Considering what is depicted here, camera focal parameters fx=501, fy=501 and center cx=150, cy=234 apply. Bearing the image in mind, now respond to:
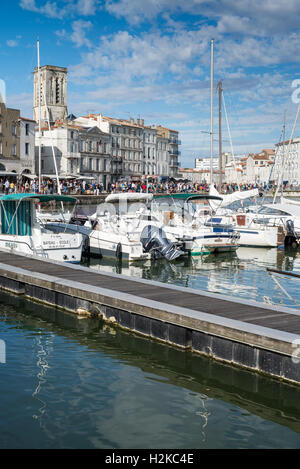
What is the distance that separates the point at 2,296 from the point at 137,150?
91073mm

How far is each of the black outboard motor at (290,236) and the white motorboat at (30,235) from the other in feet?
49.4

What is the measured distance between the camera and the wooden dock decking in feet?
29.8

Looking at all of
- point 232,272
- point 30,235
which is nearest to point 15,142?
point 30,235

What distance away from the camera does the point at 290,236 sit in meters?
30.7

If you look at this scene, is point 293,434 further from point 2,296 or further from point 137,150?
point 137,150

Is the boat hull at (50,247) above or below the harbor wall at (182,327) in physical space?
above

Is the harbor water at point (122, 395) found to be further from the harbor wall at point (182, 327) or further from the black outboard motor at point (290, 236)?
the black outboard motor at point (290, 236)

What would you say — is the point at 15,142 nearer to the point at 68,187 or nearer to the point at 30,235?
the point at 68,187

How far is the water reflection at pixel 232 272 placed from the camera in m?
17.4

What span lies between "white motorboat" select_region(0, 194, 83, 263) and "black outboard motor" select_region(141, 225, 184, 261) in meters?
4.39

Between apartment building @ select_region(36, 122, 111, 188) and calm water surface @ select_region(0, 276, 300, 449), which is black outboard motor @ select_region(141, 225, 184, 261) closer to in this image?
calm water surface @ select_region(0, 276, 300, 449)

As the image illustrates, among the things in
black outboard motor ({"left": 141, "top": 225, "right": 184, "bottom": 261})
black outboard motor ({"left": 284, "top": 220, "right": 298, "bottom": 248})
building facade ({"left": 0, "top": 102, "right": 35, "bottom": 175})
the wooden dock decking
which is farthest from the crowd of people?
the wooden dock decking

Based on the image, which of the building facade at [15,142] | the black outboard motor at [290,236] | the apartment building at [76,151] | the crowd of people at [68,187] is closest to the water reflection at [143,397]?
the black outboard motor at [290,236]
